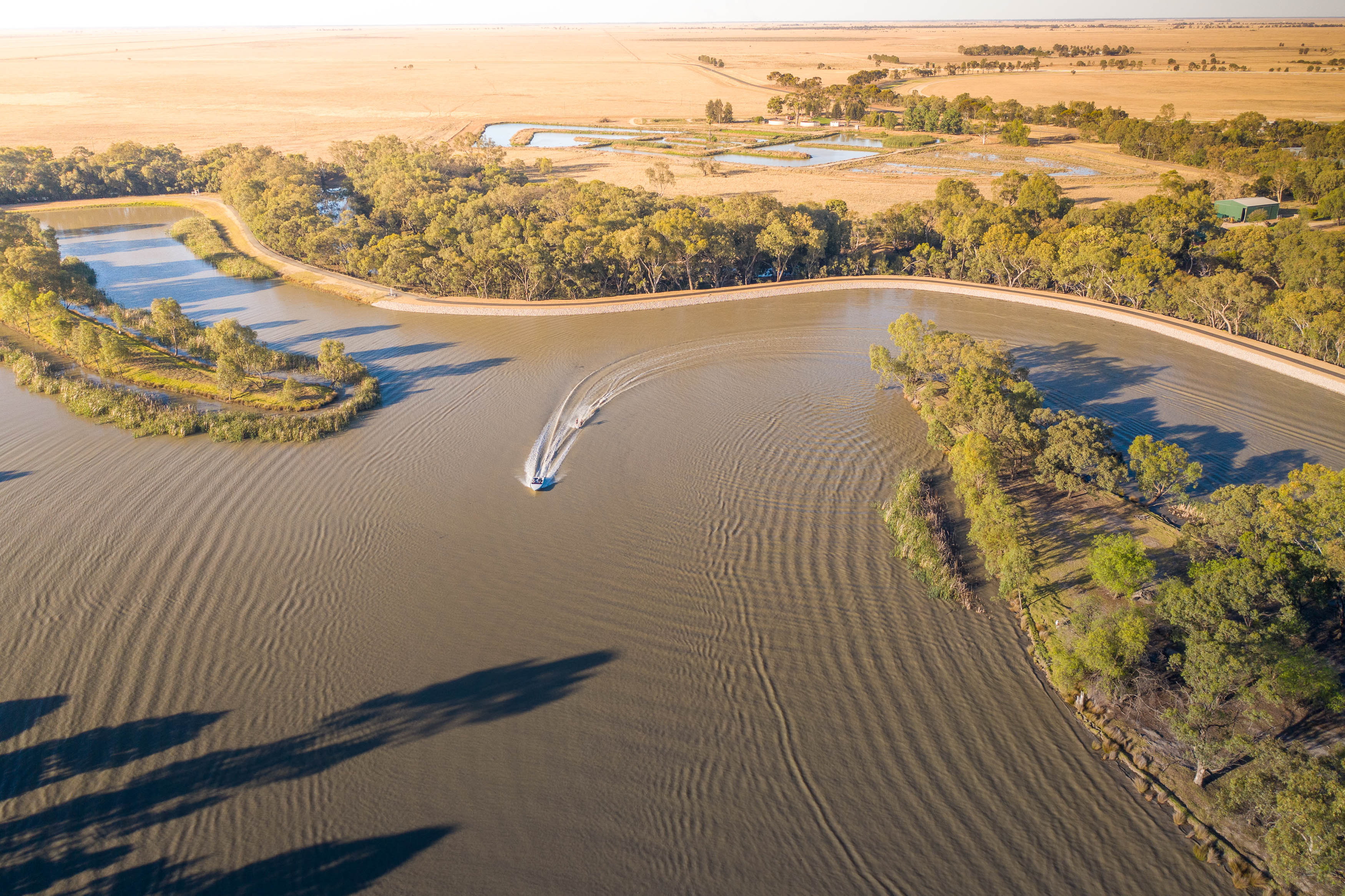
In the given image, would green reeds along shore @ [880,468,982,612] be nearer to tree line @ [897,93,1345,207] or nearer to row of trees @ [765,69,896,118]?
tree line @ [897,93,1345,207]

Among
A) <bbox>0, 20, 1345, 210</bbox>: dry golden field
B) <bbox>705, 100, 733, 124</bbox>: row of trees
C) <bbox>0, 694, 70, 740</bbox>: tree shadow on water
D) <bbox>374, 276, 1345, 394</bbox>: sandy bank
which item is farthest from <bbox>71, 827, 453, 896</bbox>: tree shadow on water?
<bbox>705, 100, 733, 124</bbox>: row of trees

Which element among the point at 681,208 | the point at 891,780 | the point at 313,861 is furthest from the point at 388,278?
the point at 891,780

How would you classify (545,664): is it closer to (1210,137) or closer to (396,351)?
(396,351)

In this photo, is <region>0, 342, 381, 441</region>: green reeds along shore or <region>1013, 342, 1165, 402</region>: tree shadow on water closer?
<region>0, 342, 381, 441</region>: green reeds along shore

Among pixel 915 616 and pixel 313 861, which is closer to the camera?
pixel 313 861

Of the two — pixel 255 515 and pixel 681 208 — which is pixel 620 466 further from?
pixel 681 208

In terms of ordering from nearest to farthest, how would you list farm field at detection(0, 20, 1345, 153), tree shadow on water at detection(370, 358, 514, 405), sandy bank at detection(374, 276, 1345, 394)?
tree shadow on water at detection(370, 358, 514, 405)
sandy bank at detection(374, 276, 1345, 394)
farm field at detection(0, 20, 1345, 153)

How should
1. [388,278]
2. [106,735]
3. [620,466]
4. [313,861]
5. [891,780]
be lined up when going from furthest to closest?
[388,278], [620,466], [106,735], [891,780], [313,861]
